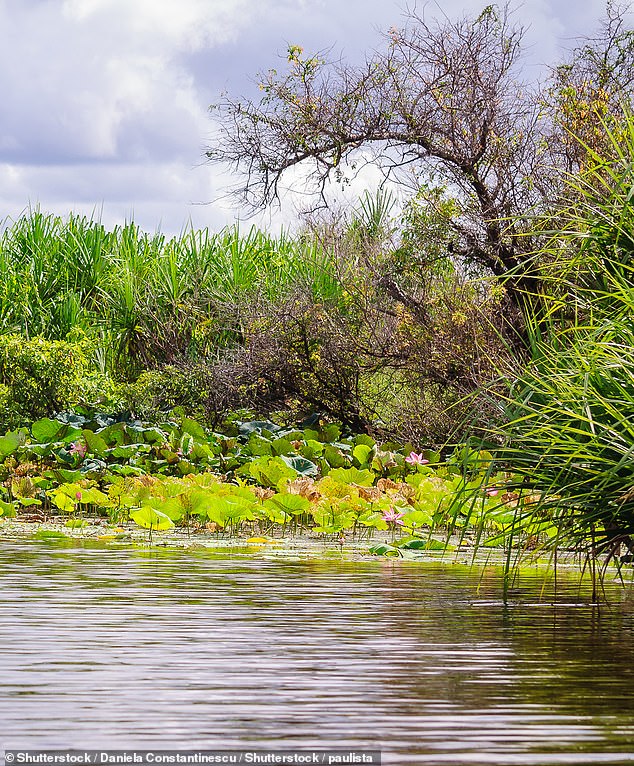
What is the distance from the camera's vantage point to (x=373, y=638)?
3797 millimetres

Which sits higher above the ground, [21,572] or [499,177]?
[499,177]

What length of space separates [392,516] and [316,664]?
378 centimetres

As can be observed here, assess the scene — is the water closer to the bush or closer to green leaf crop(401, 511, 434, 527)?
green leaf crop(401, 511, 434, 527)

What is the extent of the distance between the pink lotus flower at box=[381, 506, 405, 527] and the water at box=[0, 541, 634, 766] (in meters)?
1.63

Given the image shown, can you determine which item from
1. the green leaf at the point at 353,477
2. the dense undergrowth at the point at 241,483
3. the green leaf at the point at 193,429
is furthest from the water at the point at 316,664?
the green leaf at the point at 193,429

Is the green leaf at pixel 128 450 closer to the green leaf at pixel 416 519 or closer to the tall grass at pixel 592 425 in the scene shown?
the green leaf at pixel 416 519

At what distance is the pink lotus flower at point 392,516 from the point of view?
23.3 ft

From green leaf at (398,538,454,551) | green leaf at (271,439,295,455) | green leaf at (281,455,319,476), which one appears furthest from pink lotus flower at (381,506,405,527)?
green leaf at (271,439,295,455)

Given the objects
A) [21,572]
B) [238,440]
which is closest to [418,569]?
[21,572]

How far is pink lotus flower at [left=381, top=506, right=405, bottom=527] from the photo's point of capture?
7.11 meters

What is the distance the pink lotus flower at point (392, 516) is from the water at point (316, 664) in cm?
163

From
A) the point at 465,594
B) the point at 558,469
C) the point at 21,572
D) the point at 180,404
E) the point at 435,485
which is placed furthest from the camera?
the point at 180,404

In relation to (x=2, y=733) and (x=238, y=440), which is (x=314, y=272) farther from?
(x=2, y=733)

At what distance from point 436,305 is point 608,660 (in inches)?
346
